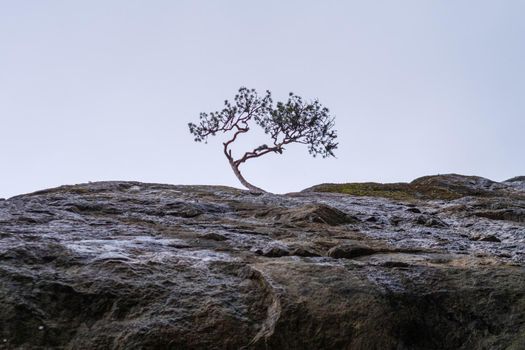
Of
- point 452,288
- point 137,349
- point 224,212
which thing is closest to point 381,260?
point 452,288

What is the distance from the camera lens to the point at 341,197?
21.2 meters

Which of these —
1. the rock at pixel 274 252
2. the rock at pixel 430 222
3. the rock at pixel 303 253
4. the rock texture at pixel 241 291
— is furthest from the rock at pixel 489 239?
the rock at pixel 274 252

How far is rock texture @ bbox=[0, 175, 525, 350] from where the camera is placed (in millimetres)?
7395

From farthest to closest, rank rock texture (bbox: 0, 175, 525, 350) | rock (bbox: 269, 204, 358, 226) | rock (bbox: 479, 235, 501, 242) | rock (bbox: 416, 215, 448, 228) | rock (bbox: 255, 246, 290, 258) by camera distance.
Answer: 1. rock (bbox: 416, 215, 448, 228)
2. rock (bbox: 269, 204, 358, 226)
3. rock (bbox: 479, 235, 501, 242)
4. rock (bbox: 255, 246, 290, 258)
5. rock texture (bbox: 0, 175, 525, 350)

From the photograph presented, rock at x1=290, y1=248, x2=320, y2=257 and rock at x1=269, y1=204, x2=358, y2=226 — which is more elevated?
rock at x1=269, y1=204, x2=358, y2=226

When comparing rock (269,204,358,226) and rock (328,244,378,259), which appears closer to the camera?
rock (328,244,378,259)

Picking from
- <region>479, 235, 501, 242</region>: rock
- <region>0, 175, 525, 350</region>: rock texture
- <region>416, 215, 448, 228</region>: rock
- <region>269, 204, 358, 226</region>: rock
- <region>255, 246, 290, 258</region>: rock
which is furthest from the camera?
<region>416, 215, 448, 228</region>: rock

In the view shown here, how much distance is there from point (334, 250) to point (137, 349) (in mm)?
4382

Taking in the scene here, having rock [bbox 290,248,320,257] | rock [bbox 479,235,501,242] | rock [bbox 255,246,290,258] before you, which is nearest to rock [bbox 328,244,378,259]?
rock [bbox 290,248,320,257]

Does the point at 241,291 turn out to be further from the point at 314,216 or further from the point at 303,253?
the point at 314,216

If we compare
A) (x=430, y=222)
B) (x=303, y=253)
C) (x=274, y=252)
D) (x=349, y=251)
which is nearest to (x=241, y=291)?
(x=274, y=252)

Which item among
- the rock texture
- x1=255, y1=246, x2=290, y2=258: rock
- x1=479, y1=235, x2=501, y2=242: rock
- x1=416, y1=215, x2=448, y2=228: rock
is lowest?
the rock texture

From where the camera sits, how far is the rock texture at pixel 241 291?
7395 millimetres

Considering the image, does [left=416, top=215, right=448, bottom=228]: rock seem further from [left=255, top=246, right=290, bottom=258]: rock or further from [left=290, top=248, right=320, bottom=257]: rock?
[left=255, top=246, right=290, bottom=258]: rock
